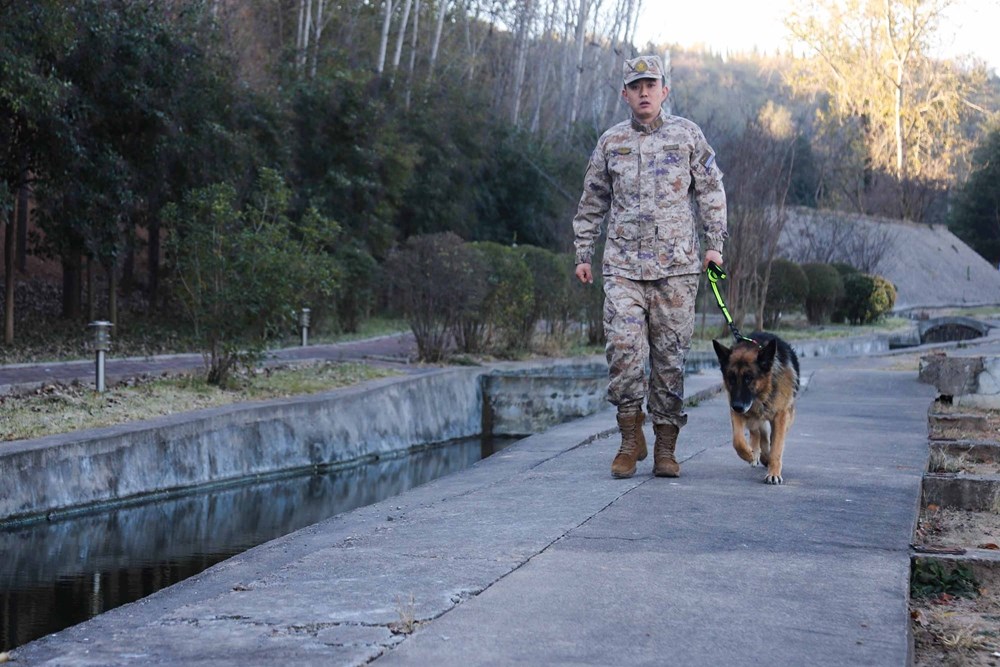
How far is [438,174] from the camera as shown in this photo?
120ft

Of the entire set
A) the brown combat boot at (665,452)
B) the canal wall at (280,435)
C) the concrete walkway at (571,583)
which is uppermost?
the brown combat boot at (665,452)

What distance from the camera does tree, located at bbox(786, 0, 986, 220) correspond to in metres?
59.8

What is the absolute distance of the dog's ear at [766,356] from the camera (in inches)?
272

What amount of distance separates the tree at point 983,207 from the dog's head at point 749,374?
206ft

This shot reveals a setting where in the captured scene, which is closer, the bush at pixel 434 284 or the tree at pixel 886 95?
the bush at pixel 434 284

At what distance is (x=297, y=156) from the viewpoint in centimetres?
2872

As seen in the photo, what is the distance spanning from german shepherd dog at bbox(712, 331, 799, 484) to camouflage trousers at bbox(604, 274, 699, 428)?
11.7 inches

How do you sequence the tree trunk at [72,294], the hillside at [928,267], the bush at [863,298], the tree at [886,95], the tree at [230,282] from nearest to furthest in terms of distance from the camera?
1. the tree at [230,282]
2. the tree trunk at [72,294]
3. the bush at [863,298]
4. the hillside at [928,267]
5. the tree at [886,95]

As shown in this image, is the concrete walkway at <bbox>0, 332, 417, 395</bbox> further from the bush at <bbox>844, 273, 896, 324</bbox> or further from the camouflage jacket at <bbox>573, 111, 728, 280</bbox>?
the bush at <bbox>844, 273, 896, 324</bbox>

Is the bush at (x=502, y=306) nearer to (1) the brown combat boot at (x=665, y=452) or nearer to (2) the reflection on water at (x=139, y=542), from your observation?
(2) the reflection on water at (x=139, y=542)

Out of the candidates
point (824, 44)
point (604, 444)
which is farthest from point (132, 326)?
point (824, 44)

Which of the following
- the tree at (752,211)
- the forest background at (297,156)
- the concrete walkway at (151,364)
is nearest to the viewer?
the concrete walkway at (151,364)

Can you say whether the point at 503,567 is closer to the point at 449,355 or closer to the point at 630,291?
the point at 630,291

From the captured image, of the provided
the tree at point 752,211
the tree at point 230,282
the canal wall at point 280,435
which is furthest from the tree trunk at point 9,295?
the tree at point 752,211
